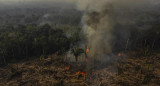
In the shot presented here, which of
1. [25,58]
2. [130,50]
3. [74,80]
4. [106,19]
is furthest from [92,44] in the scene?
[25,58]

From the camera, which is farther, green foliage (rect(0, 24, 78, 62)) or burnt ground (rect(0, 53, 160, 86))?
green foliage (rect(0, 24, 78, 62))

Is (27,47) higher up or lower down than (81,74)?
higher up

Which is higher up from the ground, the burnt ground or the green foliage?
the green foliage

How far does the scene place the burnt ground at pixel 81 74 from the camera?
3119cm

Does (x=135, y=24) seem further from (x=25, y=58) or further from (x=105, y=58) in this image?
(x=25, y=58)

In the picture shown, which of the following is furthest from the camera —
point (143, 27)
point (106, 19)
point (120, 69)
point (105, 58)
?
point (143, 27)

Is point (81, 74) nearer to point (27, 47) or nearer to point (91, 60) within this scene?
point (91, 60)

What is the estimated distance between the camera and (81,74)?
34.8m

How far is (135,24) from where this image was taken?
73.5 meters

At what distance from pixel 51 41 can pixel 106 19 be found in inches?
1070

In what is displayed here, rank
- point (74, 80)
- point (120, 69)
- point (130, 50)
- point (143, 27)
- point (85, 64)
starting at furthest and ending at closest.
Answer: point (143, 27) → point (130, 50) → point (85, 64) → point (120, 69) → point (74, 80)

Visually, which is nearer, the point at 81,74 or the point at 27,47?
the point at 81,74

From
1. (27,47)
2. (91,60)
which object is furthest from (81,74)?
(27,47)

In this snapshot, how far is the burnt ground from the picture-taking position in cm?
3119
